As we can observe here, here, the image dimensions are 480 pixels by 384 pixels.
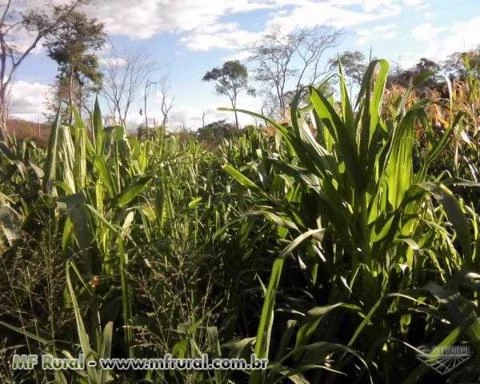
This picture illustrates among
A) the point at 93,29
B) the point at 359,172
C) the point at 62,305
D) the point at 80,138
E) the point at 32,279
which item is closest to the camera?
Result: the point at 32,279

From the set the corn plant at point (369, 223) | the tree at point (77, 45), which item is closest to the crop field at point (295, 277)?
the corn plant at point (369, 223)

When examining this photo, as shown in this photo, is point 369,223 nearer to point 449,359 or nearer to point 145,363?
point 449,359

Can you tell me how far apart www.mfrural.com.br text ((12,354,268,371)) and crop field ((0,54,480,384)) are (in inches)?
0.5

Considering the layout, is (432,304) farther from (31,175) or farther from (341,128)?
(31,175)

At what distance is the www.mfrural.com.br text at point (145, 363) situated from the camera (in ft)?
3.37

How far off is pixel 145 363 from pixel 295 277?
506 mm

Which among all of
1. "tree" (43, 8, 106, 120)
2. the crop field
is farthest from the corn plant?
"tree" (43, 8, 106, 120)

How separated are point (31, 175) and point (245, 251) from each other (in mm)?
792

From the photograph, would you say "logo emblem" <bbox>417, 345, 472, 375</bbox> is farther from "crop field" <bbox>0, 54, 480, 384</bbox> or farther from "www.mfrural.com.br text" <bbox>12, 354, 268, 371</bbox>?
"www.mfrural.com.br text" <bbox>12, 354, 268, 371</bbox>

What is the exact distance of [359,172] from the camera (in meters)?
1.15

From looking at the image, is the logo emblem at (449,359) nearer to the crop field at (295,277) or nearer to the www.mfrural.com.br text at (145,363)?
the crop field at (295,277)

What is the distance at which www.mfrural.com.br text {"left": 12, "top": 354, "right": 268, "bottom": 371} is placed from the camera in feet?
3.37

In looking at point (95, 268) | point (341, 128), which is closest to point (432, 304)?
point (341, 128)

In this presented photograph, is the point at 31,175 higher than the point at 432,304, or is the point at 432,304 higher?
the point at 31,175
